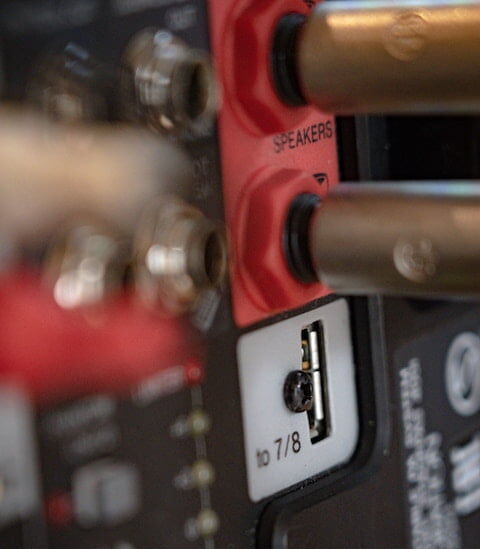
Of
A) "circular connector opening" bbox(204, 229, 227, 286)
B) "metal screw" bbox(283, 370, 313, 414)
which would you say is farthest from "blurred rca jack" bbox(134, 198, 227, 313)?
"metal screw" bbox(283, 370, 313, 414)

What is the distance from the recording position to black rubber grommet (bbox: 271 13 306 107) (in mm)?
617

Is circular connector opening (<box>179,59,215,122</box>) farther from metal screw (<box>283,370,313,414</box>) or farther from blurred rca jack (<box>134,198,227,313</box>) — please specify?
metal screw (<box>283,370,313,414</box>)

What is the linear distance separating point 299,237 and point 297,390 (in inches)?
2.9

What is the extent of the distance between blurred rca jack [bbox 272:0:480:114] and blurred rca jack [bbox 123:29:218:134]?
73 mm

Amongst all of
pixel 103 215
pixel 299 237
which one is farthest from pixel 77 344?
pixel 299 237

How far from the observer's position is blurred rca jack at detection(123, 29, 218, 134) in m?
0.54

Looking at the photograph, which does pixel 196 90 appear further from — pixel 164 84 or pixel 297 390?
pixel 297 390

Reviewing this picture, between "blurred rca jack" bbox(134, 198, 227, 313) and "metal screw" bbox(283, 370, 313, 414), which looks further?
"metal screw" bbox(283, 370, 313, 414)

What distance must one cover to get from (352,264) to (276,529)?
126 mm

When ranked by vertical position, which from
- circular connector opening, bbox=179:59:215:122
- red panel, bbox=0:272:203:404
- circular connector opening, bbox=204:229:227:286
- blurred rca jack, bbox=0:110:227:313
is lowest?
red panel, bbox=0:272:203:404

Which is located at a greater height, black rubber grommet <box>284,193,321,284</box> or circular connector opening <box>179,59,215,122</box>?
circular connector opening <box>179,59,215,122</box>

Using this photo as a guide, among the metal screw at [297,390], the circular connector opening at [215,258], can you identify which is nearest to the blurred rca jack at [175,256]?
the circular connector opening at [215,258]

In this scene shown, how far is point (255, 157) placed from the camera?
625 millimetres

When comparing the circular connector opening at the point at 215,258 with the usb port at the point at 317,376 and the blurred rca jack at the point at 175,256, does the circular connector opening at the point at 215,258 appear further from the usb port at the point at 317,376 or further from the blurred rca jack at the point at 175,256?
the usb port at the point at 317,376
